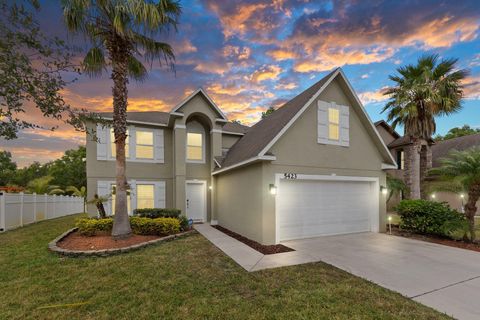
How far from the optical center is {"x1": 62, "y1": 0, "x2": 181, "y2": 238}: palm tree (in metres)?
7.44

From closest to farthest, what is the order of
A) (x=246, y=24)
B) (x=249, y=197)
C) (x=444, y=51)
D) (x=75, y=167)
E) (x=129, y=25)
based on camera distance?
1. (x=129, y=25)
2. (x=249, y=197)
3. (x=246, y=24)
4. (x=444, y=51)
5. (x=75, y=167)

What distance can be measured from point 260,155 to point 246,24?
712 centimetres

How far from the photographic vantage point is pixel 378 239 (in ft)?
28.8

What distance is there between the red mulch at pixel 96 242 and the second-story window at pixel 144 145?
4.80 m

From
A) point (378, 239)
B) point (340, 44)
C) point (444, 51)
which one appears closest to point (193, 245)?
point (378, 239)

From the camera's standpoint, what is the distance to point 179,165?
11.9 metres

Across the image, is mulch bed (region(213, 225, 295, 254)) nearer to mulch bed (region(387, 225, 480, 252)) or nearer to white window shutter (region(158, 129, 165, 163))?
mulch bed (region(387, 225, 480, 252))

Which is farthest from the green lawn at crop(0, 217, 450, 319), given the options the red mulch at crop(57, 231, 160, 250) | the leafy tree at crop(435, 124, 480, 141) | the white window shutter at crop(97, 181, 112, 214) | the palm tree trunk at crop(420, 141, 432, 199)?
the leafy tree at crop(435, 124, 480, 141)

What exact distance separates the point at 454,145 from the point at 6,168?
62.4 meters

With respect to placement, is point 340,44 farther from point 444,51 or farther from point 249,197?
point 249,197

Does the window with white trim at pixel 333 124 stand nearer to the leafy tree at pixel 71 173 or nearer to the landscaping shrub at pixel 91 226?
the landscaping shrub at pixel 91 226

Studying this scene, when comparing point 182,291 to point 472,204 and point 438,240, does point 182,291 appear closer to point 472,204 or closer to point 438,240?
point 438,240

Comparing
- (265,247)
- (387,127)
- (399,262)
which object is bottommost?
(265,247)

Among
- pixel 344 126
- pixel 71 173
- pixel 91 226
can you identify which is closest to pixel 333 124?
pixel 344 126
